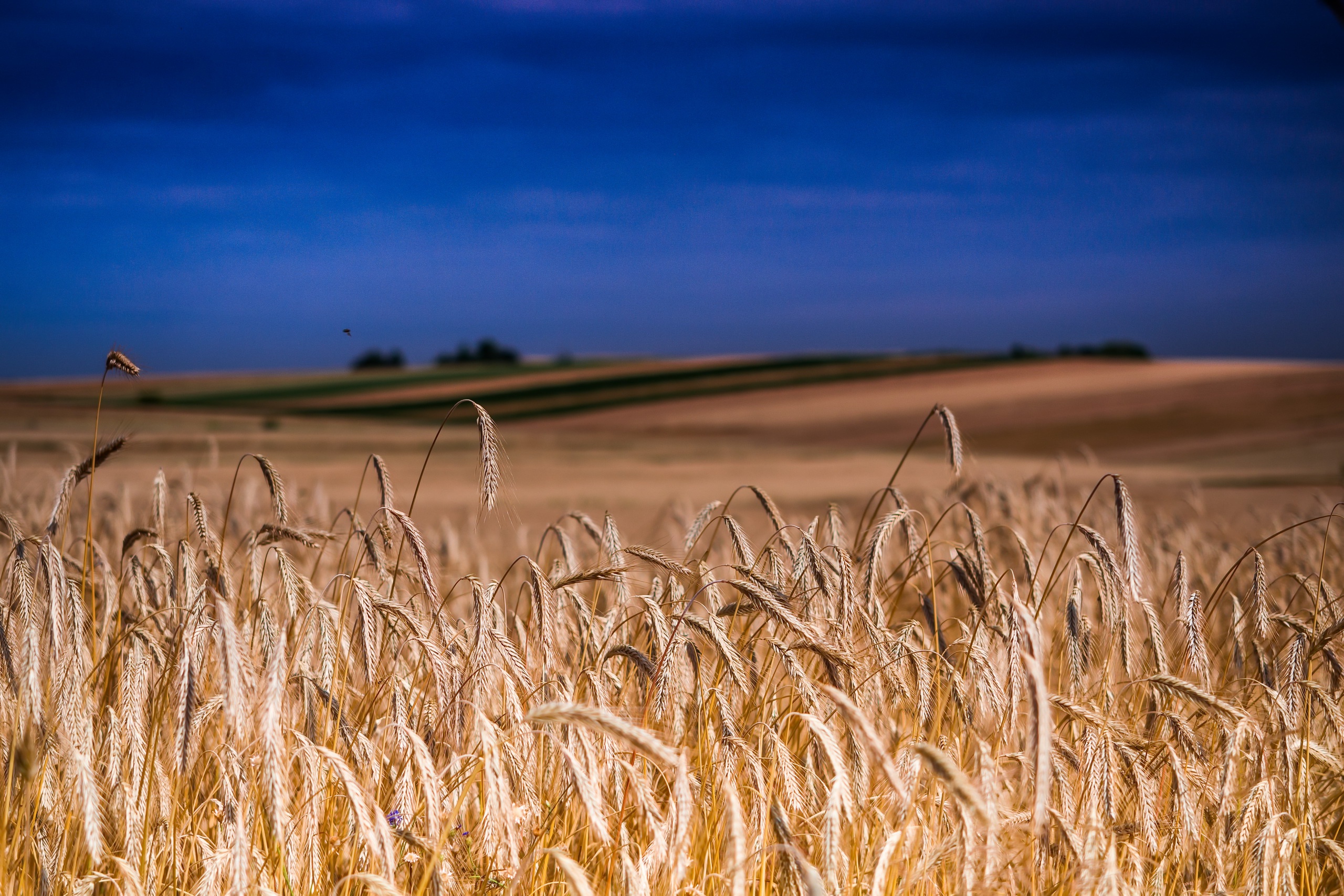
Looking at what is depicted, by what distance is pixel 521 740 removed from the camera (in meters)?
2.39

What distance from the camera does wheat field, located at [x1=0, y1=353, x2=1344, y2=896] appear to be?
183cm

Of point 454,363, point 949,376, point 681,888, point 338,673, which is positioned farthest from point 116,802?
point 454,363

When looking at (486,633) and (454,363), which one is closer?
(486,633)

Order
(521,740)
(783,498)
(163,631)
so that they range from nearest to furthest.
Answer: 1. (521,740)
2. (163,631)
3. (783,498)

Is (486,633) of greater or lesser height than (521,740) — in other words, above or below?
above

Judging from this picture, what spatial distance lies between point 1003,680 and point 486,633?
1462mm

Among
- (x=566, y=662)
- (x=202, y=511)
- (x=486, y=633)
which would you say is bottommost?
(x=566, y=662)

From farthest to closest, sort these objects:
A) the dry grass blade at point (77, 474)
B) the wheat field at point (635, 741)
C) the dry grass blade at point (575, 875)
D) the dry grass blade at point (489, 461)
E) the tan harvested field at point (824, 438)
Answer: the tan harvested field at point (824, 438) → the dry grass blade at point (77, 474) → the dry grass blade at point (489, 461) → the wheat field at point (635, 741) → the dry grass blade at point (575, 875)

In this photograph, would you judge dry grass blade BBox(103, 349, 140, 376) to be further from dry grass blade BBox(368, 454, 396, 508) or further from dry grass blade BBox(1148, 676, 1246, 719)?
dry grass blade BBox(1148, 676, 1246, 719)

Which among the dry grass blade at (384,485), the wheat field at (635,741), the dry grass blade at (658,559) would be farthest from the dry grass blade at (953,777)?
the dry grass blade at (384,485)

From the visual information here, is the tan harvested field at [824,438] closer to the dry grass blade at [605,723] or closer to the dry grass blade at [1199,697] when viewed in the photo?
the dry grass blade at [605,723]

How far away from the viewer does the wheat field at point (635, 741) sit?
6.00ft

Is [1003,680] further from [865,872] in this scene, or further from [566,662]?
[566,662]

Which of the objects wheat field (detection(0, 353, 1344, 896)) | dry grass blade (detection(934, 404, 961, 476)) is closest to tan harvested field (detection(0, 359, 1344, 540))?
wheat field (detection(0, 353, 1344, 896))
